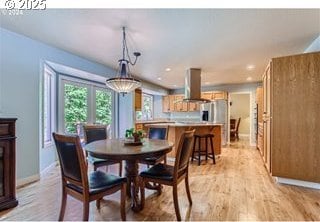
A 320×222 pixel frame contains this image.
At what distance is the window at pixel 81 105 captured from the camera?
4.77 meters

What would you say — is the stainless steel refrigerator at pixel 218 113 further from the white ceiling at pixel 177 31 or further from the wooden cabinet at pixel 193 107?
the white ceiling at pixel 177 31

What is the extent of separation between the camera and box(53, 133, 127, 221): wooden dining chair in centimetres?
187

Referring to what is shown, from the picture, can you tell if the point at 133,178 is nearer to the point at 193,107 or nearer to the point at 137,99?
the point at 137,99

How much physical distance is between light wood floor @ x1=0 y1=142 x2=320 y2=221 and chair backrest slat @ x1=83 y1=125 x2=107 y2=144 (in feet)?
2.77

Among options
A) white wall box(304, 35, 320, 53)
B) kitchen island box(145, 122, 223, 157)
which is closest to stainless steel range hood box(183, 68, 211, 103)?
kitchen island box(145, 122, 223, 157)

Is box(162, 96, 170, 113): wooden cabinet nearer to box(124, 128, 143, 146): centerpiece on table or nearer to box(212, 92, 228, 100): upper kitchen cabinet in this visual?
box(212, 92, 228, 100): upper kitchen cabinet

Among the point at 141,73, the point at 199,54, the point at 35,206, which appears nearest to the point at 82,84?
the point at 141,73

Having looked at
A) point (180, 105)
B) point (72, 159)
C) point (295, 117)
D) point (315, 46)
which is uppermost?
point (315, 46)

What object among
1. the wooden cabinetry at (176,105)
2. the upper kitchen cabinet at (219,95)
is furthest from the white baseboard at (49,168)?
the upper kitchen cabinet at (219,95)

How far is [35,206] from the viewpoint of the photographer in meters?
2.49

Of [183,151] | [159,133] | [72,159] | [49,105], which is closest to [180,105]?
[159,133]

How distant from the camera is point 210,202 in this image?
2609 mm

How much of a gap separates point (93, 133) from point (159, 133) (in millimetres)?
1127
